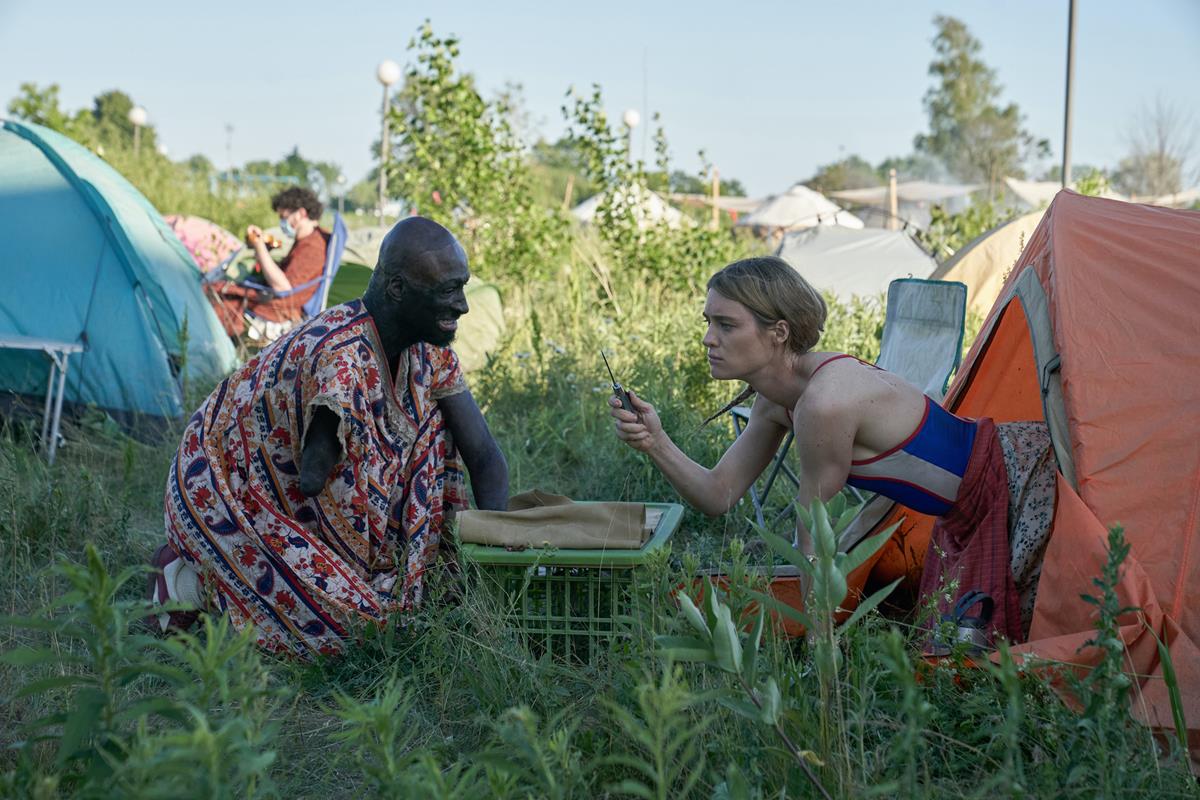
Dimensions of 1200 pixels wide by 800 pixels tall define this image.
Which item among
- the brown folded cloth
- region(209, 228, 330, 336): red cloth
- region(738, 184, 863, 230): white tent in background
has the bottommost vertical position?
the brown folded cloth

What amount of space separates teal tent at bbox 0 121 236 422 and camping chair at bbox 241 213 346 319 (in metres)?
1.07

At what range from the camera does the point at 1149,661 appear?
2.29 metres

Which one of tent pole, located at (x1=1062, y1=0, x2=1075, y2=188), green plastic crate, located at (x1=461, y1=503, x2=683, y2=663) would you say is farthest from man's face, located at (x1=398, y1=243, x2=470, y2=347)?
tent pole, located at (x1=1062, y1=0, x2=1075, y2=188)

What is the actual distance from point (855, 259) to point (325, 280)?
455 cm

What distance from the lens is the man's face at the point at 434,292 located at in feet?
9.71

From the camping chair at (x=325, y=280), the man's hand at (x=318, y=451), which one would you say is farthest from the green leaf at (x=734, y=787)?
the camping chair at (x=325, y=280)

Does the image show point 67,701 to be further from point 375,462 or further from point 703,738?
point 703,738

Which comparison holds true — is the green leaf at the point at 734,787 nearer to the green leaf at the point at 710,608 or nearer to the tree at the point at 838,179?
the green leaf at the point at 710,608

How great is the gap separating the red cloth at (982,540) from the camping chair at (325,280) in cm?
518

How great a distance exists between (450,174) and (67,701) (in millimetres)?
6565

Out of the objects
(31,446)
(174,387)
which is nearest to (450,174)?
(174,387)

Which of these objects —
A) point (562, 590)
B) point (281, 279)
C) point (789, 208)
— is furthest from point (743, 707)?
point (789, 208)

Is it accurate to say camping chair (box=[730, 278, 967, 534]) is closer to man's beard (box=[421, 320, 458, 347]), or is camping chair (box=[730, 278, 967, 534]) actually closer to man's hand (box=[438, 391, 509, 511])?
man's hand (box=[438, 391, 509, 511])

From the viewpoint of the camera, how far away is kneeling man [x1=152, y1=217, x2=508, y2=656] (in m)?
2.93
